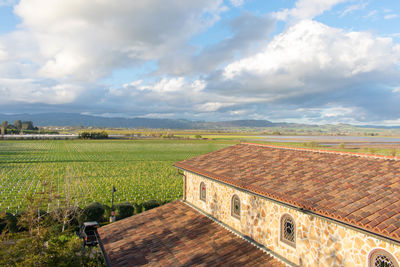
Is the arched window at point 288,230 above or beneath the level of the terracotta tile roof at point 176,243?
above

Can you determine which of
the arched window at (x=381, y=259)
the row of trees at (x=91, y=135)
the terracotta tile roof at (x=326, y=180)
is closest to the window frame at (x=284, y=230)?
the terracotta tile roof at (x=326, y=180)

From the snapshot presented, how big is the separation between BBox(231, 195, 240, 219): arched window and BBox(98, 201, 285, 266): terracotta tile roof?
0.94 meters

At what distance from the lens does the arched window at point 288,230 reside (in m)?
9.20

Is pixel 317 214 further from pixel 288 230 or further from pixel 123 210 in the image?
pixel 123 210

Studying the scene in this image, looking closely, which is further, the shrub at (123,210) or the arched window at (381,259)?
the shrub at (123,210)

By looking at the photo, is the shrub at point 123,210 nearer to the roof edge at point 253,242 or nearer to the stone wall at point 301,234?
the roof edge at point 253,242

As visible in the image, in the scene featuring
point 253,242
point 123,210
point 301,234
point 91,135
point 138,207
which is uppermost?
point 301,234

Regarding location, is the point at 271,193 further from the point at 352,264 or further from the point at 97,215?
the point at 97,215

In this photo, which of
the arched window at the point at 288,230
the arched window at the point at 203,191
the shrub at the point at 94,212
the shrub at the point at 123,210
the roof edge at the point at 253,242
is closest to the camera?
the arched window at the point at 288,230

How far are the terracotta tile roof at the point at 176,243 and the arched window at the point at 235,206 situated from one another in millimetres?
942

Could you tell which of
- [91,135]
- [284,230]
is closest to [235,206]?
[284,230]

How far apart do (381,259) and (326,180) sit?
3562mm

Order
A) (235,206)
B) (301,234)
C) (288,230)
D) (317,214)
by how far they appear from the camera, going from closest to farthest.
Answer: (317,214)
(301,234)
(288,230)
(235,206)

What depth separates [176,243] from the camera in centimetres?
1197
